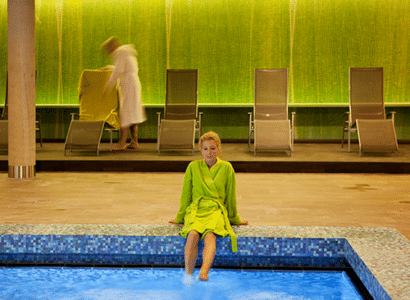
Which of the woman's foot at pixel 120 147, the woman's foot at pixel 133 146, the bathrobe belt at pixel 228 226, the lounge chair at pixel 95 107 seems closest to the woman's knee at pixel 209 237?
the bathrobe belt at pixel 228 226

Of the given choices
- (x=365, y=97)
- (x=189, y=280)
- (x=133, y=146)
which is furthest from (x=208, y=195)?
(x=365, y=97)

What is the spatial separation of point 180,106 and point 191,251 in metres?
5.69

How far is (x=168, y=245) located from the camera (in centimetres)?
276

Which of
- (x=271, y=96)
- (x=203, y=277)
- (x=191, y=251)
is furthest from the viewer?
(x=271, y=96)

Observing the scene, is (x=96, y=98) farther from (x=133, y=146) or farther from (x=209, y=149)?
(x=209, y=149)

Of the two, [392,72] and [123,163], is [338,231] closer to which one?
[123,163]

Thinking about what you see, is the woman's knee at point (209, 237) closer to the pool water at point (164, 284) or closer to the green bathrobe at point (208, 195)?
the green bathrobe at point (208, 195)

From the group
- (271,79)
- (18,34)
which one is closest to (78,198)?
(18,34)

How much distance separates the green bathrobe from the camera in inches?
109

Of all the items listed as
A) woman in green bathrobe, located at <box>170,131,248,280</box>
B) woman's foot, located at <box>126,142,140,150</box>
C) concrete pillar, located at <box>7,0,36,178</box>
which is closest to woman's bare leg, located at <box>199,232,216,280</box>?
woman in green bathrobe, located at <box>170,131,248,280</box>

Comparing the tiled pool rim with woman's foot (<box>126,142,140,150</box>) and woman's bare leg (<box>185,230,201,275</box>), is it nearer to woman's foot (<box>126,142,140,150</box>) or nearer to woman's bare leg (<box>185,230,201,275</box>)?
woman's bare leg (<box>185,230,201,275</box>)

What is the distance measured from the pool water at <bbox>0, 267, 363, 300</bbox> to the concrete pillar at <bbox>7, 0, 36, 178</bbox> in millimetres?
2992

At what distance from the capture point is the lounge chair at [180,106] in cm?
737

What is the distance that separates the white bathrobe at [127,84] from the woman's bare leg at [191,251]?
5.30 metres
